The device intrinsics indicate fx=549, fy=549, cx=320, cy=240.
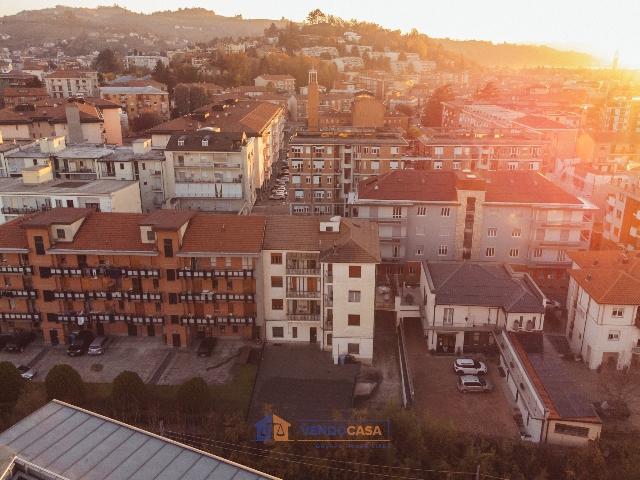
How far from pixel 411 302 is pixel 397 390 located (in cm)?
883

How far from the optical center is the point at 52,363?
114 ft

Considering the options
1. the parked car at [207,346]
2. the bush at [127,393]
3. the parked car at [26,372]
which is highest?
the bush at [127,393]

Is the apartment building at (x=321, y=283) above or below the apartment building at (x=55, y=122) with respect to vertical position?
A: below

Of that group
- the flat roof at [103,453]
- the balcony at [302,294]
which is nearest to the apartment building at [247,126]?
the balcony at [302,294]

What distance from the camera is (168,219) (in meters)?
36.4

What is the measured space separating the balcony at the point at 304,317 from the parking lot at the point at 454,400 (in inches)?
261

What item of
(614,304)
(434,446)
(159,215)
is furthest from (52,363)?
(614,304)

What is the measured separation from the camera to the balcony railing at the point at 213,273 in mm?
35281

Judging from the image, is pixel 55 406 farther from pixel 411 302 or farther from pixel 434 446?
pixel 411 302

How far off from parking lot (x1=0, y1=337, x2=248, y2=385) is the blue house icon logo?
17.8 ft

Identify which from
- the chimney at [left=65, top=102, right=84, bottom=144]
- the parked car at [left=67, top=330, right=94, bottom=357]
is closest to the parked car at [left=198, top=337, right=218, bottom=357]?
the parked car at [left=67, top=330, right=94, bottom=357]

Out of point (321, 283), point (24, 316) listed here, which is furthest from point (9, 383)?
point (321, 283)

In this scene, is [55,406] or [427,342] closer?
[55,406]

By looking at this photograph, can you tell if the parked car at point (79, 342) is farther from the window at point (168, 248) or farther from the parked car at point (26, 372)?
the window at point (168, 248)
